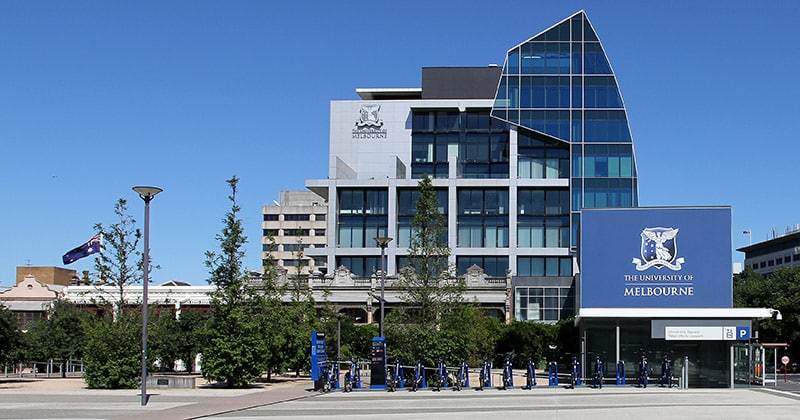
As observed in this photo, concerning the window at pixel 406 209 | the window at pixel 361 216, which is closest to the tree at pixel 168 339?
the window at pixel 361 216

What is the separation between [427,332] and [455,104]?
67.0 meters

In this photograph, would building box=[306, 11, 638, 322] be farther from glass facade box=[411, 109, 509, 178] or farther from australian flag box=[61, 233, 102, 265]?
australian flag box=[61, 233, 102, 265]

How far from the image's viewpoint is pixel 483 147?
10825cm

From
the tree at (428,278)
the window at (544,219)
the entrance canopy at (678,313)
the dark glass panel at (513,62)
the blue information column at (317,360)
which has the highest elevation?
the dark glass panel at (513,62)

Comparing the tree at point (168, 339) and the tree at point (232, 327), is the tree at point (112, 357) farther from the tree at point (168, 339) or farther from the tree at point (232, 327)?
the tree at point (168, 339)

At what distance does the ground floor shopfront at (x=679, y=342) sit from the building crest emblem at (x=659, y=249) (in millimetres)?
3252

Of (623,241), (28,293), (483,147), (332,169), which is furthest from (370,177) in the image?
(623,241)

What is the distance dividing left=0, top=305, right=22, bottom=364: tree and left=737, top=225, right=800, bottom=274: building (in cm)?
9640

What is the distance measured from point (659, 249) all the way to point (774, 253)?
102 m

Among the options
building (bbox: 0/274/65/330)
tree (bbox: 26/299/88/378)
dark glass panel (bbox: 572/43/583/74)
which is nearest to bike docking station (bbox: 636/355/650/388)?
tree (bbox: 26/299/88/378)

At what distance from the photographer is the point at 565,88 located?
329ft

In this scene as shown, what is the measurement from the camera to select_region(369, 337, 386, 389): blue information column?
135 feet

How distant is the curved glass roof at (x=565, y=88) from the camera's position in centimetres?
10019

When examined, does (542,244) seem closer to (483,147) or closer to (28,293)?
(483,147)
